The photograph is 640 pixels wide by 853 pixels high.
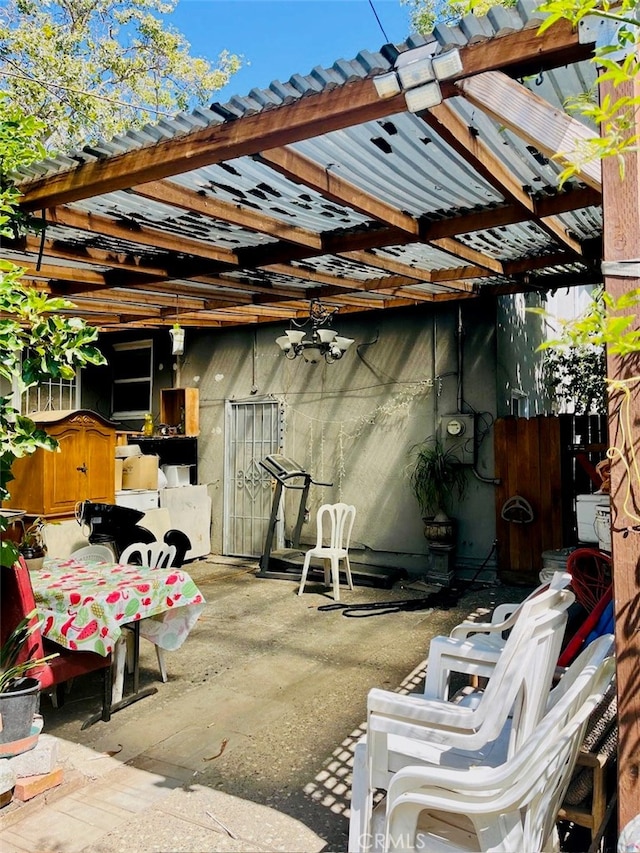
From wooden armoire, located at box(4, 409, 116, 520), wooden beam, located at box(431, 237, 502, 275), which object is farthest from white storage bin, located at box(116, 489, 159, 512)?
wooden beam, located at box(431, 237, 502, 275)

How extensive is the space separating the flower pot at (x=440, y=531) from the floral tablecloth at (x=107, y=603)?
135 inches

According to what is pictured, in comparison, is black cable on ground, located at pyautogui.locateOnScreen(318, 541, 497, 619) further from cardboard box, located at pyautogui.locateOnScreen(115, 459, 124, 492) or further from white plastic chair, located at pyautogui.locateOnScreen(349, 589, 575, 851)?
white plastic chair, located at pyautogui.locateOnScreen(349, 589, 575, 851)

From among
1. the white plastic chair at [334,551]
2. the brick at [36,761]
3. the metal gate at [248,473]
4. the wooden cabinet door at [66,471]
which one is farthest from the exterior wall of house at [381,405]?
the brick at [36,761]

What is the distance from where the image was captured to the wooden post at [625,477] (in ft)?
5.95

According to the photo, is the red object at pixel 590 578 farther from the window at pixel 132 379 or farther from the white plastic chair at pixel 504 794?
the window at pixel 132 379

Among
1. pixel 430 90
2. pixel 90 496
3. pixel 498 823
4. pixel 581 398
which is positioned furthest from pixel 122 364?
pixel 498 823

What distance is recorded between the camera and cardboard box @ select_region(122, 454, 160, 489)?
7.77 m

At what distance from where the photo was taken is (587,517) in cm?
358

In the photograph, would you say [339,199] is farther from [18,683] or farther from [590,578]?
[18,683]

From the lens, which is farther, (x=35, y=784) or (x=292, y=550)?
(x=292, y=550)

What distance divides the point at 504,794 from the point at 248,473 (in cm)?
705

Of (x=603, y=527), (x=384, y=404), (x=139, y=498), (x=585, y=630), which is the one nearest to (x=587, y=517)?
(x=603, y=527)
